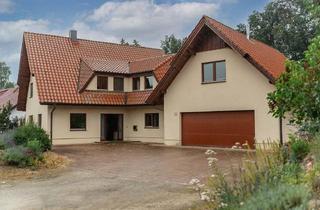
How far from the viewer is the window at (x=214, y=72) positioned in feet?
82.8

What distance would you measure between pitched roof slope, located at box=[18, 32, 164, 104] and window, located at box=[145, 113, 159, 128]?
2.96m

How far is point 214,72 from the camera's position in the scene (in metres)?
25.6

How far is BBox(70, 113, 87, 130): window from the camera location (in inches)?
1196

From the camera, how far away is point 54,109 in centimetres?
2925

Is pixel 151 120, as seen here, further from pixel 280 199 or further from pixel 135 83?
pixel 280 199

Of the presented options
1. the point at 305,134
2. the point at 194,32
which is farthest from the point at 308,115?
the point at 194,32

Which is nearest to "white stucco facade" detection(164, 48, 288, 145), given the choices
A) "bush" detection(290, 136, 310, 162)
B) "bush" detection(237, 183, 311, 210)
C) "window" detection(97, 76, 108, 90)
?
"window" detection(97, 76, 108, 90)

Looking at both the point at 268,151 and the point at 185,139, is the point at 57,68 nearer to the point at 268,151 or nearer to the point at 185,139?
the point at 185,139

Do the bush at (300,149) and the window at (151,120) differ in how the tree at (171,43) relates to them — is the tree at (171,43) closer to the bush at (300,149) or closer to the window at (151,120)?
the window at (151,120)

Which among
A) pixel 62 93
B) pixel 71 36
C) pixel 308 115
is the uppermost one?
pixel 71 36

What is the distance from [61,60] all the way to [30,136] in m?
12.0

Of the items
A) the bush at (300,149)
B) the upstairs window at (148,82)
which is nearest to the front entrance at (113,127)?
the upstairs window at (148,82)

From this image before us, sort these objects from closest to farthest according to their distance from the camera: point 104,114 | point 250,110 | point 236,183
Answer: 1. point 236,183
2. point 250,110
3. point 104,114

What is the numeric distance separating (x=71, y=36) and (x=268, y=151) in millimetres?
28767
